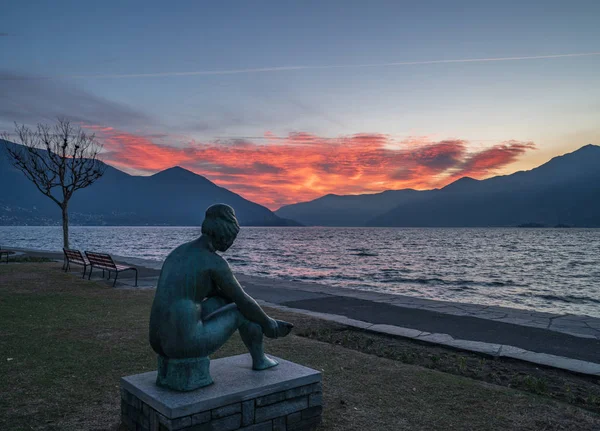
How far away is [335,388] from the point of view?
4992 mm

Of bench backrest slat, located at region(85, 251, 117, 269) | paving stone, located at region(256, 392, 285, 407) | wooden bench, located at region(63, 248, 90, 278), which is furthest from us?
wooden bench, located at region(63, 248, 90, 278)

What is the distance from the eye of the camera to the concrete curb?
19.0 feet

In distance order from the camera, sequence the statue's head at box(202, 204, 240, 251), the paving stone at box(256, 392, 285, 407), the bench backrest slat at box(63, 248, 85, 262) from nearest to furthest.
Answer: the paving stone at box(256, 392, 285, 407) < the statue's head at box(202, 204, 240, 251) < the bench backrest slat at box(63, 248, 85, 262)

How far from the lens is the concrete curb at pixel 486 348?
19.0ft

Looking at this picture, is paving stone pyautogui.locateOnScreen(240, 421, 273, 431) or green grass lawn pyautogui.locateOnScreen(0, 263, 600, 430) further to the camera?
green grass lawn pyautogui.locateOnScreen(0, 263, 600, 430)

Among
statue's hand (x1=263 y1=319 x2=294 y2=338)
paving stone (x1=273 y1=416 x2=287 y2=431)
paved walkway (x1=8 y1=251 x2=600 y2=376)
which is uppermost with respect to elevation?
statue's hand (x1=263 y1=319 x2=294 y2=338)

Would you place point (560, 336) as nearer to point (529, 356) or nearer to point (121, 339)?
point (529, 356)

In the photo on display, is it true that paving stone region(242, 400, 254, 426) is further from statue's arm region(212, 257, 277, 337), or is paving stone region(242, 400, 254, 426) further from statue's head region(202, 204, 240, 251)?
statue's head region(202, 204, 240, 251)

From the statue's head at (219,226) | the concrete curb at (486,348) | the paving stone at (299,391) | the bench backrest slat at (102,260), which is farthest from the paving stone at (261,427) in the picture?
the bench backrest slat at (102,260)

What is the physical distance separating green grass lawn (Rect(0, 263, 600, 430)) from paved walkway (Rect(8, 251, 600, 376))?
1474 mm

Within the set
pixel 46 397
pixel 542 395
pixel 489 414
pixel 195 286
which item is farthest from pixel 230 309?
pixel 542 395

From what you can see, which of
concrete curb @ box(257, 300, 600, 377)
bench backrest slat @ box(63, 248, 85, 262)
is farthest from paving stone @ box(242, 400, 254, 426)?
bench backrest slat @ box(63, 248, 85, 262)

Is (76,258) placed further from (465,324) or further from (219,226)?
(219,226)

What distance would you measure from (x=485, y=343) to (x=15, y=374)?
21.2ft
